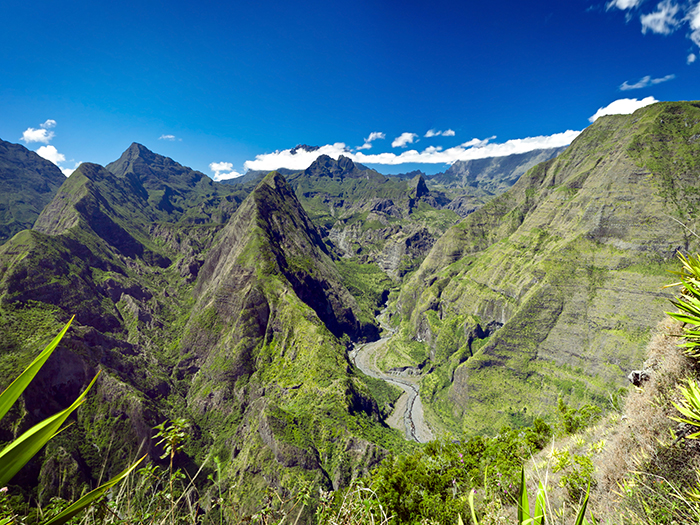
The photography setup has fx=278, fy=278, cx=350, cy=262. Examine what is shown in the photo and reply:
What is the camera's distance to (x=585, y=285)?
115625 mm

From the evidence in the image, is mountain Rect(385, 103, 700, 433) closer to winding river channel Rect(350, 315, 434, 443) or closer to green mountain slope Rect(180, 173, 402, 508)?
winding river channel Rect(350, 315, 434, 443)

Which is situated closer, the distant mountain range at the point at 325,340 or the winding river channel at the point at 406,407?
the distant mountain range at the point at 325,340

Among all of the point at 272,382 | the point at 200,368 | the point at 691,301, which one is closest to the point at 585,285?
the point at 272,382

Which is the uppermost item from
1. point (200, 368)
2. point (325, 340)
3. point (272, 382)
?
point (325, 340)

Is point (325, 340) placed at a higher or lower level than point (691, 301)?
lower

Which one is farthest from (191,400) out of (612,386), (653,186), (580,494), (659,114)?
(659,114)

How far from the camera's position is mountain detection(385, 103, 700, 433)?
340 ft

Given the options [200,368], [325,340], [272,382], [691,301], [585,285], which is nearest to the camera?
[691,301]

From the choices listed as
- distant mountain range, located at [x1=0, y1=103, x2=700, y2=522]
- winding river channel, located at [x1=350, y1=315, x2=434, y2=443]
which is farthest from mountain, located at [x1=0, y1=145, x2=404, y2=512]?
winding river channel, located at [x1=350, y1=315, x2=434, y2=443]

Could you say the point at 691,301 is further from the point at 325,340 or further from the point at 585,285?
the point at 585,285

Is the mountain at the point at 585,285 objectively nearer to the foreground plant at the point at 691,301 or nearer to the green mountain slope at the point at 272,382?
the green mountain slope at the point at 272,382

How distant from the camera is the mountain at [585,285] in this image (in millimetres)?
103750

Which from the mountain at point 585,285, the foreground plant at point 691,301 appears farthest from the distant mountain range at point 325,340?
the foreground plant at point 691,301

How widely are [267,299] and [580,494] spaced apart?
142 metres
